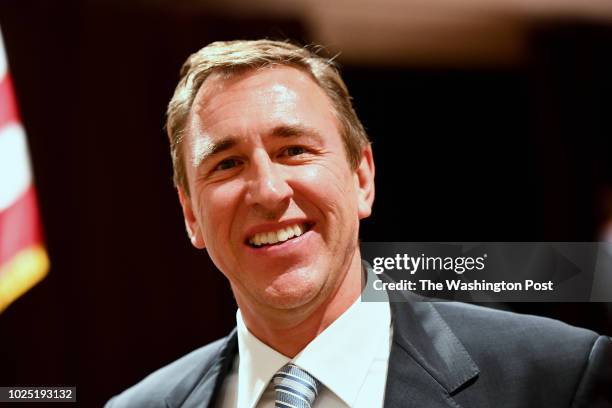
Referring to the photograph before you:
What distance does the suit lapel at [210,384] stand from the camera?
1588mm

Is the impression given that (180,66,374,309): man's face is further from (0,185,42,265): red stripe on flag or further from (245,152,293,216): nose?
(0,185,42,265): red stripe on flag

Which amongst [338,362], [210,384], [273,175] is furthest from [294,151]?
[210,384]

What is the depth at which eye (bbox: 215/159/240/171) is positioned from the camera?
1498 millimetres

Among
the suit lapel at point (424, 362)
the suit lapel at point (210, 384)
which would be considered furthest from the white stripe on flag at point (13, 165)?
the suit lapel at point (424, 362)

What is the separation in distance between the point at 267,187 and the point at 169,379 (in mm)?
593

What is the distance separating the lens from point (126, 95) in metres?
1.92

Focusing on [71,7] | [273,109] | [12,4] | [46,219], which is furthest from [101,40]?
[273,109]

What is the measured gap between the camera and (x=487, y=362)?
1.41 metres

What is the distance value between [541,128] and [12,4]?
1423mm

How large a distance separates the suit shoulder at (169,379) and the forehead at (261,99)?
1.77 ft

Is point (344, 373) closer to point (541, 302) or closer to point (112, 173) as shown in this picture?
point (541, 302)

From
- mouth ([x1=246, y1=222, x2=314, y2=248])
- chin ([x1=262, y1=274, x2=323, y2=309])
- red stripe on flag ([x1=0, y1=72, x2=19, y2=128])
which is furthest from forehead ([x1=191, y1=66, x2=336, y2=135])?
red stripe on flag ([x1=0, y1=72, x2=19, y2=128])

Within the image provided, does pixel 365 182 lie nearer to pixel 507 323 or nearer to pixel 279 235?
pixel 279 235

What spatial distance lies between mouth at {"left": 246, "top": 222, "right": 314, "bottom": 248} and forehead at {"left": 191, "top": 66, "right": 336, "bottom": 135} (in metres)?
0.21
